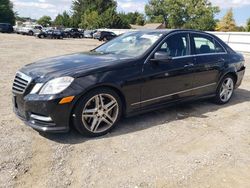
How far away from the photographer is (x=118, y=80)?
4.18 m

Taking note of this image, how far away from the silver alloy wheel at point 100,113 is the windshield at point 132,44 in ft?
3.12

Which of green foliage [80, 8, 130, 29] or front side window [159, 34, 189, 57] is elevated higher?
green foliage [80, 8, 130, 29]

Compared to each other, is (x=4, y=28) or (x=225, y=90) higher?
(x=4, y=28)

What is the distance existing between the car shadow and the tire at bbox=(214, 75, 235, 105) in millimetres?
123

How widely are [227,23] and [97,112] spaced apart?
77.9m

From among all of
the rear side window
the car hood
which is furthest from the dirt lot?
the rear side window

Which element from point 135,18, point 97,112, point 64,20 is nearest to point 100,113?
point 97,112

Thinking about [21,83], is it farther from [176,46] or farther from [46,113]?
[176,46]

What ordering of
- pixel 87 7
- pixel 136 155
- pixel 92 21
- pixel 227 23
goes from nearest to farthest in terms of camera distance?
pixel 136 155 → pixel 92 21 → pixel 227 23 → pixel 87 7

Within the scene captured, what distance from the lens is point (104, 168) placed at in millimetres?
3369

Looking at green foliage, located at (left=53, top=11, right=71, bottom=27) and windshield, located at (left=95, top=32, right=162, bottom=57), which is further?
green foliage, located at (left=53, top=11, right=71, bottom=27)

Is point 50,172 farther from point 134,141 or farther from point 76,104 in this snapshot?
point 134,141

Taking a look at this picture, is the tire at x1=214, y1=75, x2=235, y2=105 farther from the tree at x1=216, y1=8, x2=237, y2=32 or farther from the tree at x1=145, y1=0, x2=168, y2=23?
the tree at x1=145, y1=0, x2=168, y2=23

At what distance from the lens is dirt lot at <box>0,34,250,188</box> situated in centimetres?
316
